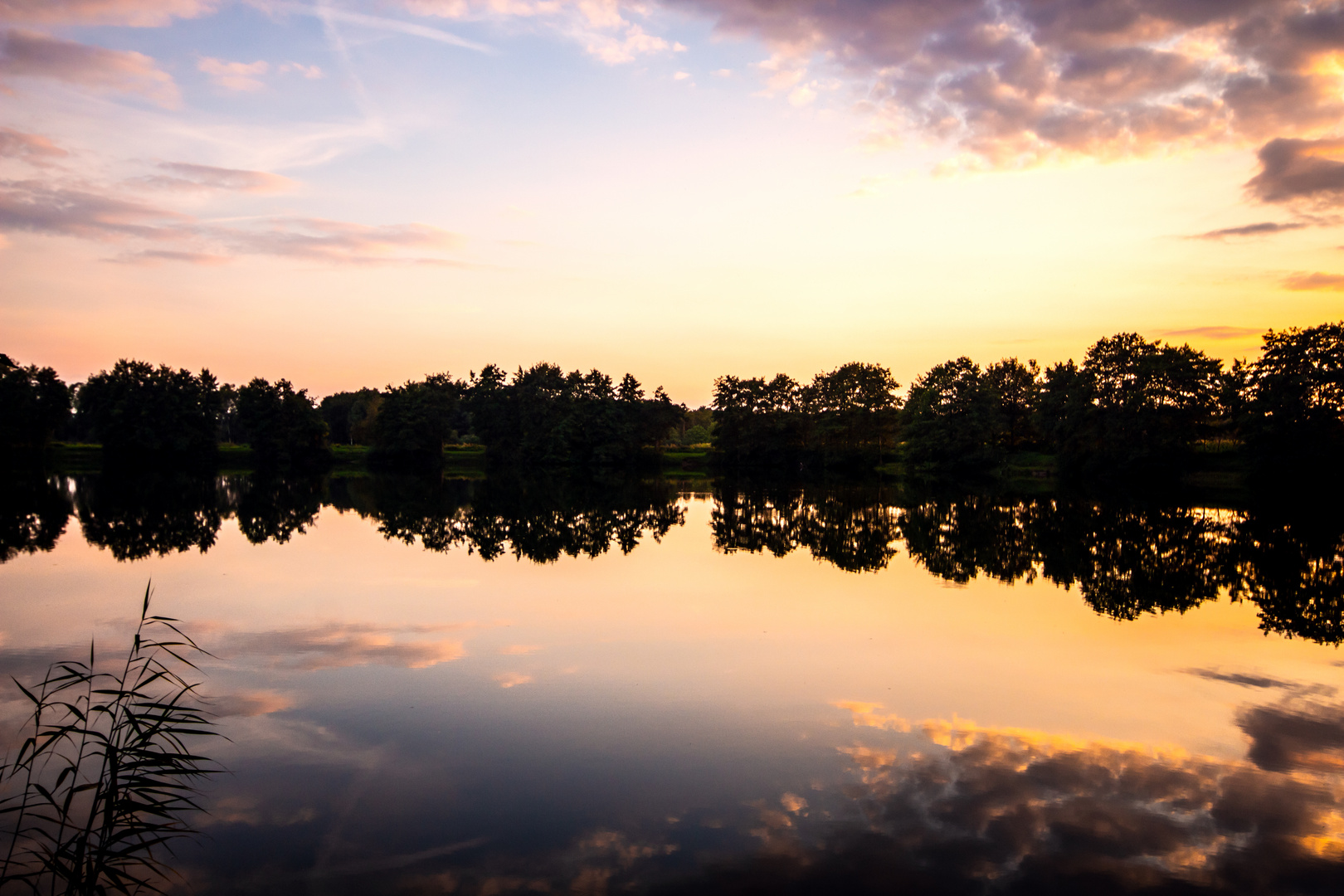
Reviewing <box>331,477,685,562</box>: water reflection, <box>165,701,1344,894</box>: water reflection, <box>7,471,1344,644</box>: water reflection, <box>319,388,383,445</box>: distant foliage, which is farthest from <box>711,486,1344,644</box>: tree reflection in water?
<box>319,388,383,445</box>: distant foliage

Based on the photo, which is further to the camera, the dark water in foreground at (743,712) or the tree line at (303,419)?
the tree line at (303,419)

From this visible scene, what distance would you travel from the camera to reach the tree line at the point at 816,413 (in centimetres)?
6191

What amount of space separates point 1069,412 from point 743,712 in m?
67.9

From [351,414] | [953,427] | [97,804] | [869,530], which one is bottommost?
[869,530]

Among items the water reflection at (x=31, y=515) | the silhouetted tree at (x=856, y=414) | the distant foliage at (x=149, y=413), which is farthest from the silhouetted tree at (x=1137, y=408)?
the distant foliage at (x=149, y=413)

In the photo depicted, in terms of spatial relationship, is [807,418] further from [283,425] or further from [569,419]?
[283,425]

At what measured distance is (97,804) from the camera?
6402mm

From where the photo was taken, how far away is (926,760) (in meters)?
8.20

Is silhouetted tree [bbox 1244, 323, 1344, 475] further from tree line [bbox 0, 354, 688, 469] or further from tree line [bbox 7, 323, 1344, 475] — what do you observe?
tree line [bbox 0, 354, 688, 469]

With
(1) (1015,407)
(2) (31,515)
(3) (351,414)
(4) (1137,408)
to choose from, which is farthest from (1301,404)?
(3) (351,414)

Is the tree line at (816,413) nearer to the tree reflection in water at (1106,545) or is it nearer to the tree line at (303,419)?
the tree line at (303,419)

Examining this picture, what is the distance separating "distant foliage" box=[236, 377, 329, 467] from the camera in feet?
309

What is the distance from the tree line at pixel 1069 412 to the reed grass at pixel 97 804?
197ft

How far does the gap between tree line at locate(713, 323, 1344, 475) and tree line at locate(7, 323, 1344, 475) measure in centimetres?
15
